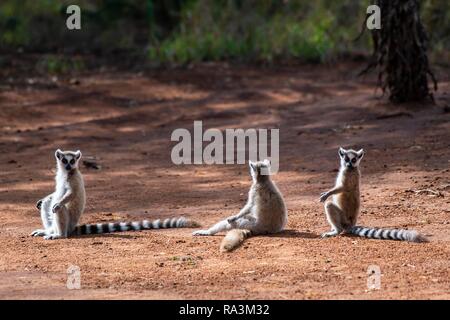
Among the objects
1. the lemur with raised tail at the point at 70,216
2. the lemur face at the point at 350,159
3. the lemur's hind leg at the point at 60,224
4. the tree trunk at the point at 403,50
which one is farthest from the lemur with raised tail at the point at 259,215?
the tree trunk at the point at 403,50

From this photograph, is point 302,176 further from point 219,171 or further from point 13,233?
point 13,233

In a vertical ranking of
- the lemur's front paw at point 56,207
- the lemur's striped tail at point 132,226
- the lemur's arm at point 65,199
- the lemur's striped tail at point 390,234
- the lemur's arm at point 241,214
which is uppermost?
the lemur's arm at point 65,199

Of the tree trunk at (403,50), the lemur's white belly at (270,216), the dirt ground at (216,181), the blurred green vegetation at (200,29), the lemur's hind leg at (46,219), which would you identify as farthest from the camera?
the blurred green vegetation at (200,29)

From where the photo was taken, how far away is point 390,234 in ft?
28.1

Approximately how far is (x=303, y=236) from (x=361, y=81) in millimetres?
11447

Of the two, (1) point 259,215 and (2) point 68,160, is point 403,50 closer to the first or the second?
(1) point 259,215

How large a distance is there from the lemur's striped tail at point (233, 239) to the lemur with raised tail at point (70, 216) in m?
0.76

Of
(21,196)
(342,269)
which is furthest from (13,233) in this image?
(342,269)

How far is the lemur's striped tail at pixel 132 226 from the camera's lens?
9.54 meters

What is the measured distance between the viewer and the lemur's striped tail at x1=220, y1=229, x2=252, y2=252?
847cm

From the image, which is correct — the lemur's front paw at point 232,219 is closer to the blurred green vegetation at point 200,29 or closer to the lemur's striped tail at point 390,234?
the lemur's striped tail at point 390,234

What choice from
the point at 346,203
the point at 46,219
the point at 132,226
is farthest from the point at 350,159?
the point at 46,219

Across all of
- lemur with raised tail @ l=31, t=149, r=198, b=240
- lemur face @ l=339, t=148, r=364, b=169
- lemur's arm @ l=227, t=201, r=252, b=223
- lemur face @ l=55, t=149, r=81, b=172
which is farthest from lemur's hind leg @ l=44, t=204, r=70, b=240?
lemur face @ l=339, t=148, r=364, b=169

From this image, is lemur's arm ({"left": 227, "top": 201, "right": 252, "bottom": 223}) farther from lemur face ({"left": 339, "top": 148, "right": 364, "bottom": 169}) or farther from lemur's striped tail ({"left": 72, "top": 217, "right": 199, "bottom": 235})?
lemur face ({"left": 339, "top": 148, "right": 364, "bottom": 169})
